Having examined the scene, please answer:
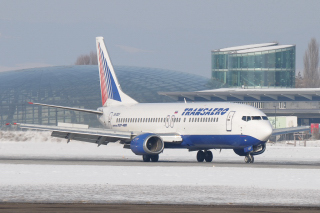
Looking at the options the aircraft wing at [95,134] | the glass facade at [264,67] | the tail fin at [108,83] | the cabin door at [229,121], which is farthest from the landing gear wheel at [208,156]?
the glass facade at [264,67]

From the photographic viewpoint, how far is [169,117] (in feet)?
161

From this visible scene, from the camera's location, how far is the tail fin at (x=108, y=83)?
185ft

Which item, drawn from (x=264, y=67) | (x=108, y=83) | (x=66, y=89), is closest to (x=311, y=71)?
(x=264, y=67)

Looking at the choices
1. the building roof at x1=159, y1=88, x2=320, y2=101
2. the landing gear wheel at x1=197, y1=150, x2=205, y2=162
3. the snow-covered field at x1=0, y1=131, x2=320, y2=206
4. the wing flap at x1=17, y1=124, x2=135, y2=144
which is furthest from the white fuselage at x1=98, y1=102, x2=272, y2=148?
the building roof at x1=159, y1=88, x2=320, y2=101

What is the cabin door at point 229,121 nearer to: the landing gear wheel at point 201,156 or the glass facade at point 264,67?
the landing gear wheel at point 201,156

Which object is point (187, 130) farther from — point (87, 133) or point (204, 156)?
point (87, 133)

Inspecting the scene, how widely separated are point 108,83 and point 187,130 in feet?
42.3

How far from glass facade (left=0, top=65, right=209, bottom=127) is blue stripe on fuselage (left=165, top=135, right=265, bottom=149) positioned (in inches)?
3152

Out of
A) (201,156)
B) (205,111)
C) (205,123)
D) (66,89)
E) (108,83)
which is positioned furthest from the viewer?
(66,89)

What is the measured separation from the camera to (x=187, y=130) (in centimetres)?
4694

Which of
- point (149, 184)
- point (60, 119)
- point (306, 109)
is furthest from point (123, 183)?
point (306, 109)

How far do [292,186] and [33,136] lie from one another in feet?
224

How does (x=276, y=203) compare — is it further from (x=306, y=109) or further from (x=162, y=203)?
(x=306, y=109)

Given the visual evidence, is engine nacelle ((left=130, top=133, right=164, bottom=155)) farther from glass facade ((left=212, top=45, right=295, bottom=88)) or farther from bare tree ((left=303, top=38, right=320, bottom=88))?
bare tree ((left=303, top=38, right=320, bottom=88))
